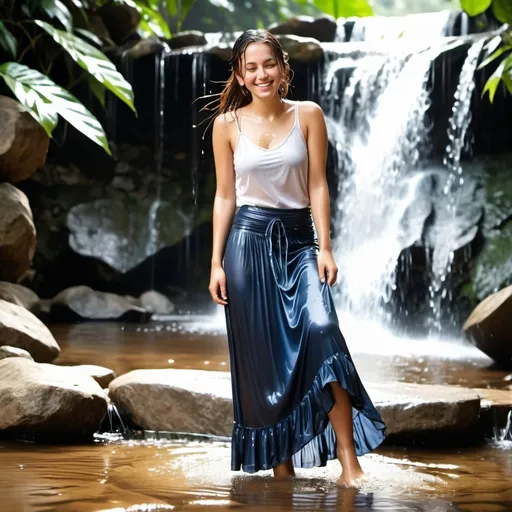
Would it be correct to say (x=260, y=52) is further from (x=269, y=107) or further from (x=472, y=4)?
(x=472, y=4)

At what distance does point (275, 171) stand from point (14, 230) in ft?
13.4

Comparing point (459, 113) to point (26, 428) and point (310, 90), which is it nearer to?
point (310, 90)

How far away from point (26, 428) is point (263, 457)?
143 centimetres

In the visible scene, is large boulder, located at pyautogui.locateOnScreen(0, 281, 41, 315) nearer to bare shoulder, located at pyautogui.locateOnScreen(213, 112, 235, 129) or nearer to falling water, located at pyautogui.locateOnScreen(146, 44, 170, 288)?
falling water, located at pyautogui.locateOnScreen(146, 44, 170, 288)

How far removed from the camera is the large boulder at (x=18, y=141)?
714 centimetres

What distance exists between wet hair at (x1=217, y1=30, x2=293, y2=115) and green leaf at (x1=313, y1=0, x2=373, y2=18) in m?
0.78

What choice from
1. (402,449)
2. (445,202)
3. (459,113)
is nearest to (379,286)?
(445,202)

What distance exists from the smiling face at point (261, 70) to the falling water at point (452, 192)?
632 cm

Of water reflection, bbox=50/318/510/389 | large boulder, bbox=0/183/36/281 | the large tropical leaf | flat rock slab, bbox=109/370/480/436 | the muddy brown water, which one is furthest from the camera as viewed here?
large boulder, bbox=0/183/36/281

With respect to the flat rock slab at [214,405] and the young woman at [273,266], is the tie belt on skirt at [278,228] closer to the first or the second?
the young woman at [273,266]

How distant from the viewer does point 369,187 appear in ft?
35.2

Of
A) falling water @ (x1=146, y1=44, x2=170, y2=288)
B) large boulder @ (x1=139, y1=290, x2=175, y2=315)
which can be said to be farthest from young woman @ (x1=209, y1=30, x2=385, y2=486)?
falling water @ (x1=146, y1=44, x2=170, y2=288)

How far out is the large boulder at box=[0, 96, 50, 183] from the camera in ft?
23.4

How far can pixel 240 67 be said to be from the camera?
3572 mm
